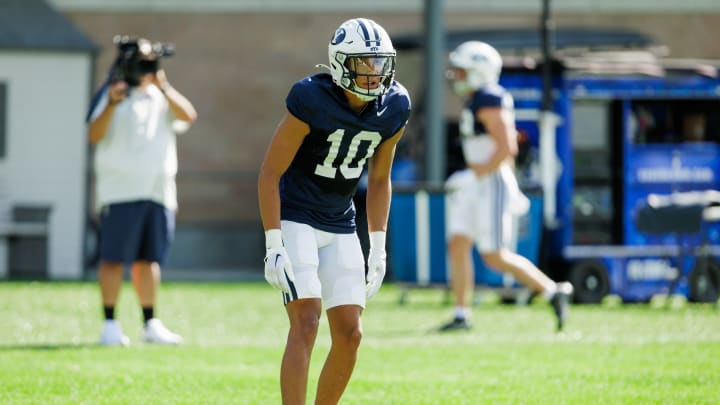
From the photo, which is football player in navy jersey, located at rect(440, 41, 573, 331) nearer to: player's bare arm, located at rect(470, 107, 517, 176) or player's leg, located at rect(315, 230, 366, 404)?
player's bare arm, located at rect(470, 107, 517, 176)

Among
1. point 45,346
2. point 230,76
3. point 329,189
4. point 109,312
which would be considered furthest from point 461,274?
point 230,76

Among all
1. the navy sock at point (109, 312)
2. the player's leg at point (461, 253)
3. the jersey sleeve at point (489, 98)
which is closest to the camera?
the navy sock at point (109, 312)

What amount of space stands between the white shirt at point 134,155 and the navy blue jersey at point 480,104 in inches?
104

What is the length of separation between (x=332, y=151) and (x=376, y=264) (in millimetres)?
619

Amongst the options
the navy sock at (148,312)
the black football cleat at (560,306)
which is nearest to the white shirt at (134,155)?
the navy sock at (148,312)

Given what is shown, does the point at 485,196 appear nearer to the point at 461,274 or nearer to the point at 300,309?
the point at 461,274

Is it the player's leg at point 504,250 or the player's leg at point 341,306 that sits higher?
the player's leg at point 341,306

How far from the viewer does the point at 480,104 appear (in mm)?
12461

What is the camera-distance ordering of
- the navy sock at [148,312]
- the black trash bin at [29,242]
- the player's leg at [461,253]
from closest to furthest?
the navy sock at [148,312]
the player's leg at [461,253]
the black trash bin at [29,242]

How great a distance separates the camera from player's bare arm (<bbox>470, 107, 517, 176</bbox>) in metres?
12.3

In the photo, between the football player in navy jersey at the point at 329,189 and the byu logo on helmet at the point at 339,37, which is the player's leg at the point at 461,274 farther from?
the byu logo on helmet at the point at 339,37

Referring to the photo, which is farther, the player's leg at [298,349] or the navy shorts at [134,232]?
the navy shorts at [134,232]

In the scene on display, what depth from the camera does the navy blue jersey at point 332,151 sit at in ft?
22.3

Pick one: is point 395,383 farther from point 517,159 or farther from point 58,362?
point 517,159
